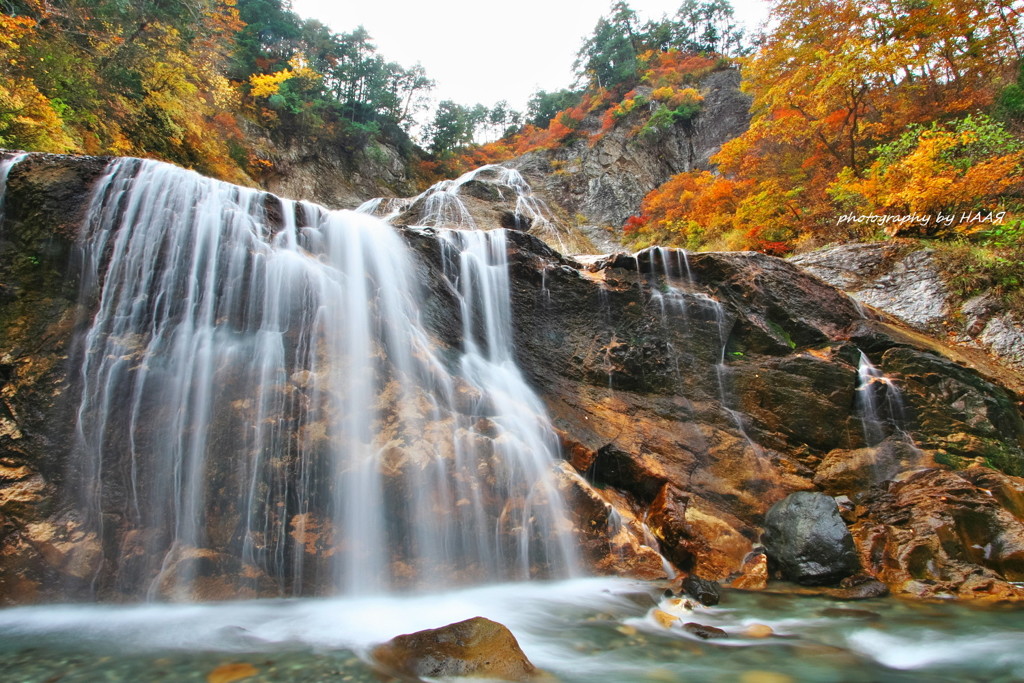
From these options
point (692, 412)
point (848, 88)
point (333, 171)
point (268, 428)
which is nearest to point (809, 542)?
point (692, 412)

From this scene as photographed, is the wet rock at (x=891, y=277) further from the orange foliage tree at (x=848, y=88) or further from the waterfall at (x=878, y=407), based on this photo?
the waterfall at (x=878, y=407)

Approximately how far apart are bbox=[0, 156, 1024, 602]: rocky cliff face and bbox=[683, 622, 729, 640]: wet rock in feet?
4.10

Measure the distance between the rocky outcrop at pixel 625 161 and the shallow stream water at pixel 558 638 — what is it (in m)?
21.4

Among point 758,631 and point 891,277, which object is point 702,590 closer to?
point 758,631

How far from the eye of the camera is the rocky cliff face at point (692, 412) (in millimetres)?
4535

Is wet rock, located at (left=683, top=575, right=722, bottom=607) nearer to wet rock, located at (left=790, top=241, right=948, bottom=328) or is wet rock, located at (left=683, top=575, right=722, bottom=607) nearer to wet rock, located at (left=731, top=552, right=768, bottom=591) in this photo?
wet rock, located at (left=731, top=552, right=768, bottom=591)

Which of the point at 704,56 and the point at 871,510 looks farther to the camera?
the point at 704,56

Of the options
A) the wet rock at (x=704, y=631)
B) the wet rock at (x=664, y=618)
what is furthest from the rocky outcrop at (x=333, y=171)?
A: the wet rock at (x=704, y=631)

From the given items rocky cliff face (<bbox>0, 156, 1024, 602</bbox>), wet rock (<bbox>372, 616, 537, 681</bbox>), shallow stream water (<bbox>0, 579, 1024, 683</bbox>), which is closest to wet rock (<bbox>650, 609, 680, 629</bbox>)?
shallow stream water (<bbox>0, 579, 1024, 683</bbox>)

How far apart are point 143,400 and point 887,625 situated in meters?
7.13

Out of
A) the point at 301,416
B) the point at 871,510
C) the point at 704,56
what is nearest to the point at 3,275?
the point at 301,416

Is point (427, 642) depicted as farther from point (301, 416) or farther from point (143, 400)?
point (143, 400)

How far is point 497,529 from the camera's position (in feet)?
17.6

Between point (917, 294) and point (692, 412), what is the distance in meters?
5.71
